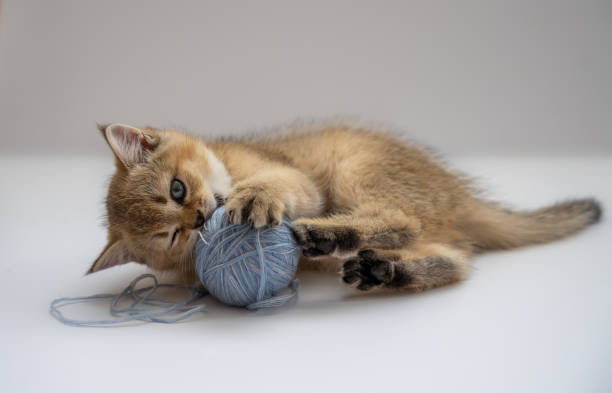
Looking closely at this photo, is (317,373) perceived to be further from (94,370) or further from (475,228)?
(475,228)

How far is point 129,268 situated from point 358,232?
1284 mm

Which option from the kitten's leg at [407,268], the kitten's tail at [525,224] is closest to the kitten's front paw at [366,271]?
the kitten's leg at [407,268]

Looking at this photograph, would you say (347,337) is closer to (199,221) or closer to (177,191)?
(199,221)

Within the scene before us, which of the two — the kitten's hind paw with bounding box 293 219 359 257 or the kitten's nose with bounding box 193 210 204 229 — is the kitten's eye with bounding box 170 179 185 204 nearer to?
the kitten's nose with bounding box 193 210 204 229

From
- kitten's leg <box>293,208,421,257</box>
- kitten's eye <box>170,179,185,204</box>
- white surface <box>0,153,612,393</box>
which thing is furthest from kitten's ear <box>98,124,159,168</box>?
kitten's leg <box>293,208,421,257</box>

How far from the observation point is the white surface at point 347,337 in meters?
1.76

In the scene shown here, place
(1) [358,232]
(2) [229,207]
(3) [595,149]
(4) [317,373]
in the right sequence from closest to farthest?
(4) [317,373]
(2) [229,207]
(1) [358,232]
(3) [595,149]

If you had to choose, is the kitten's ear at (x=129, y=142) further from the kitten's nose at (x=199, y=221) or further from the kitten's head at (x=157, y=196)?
the kitten's nose at (x=199, y=221)

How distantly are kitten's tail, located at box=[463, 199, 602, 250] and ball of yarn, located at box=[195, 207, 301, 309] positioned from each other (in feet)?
3.65

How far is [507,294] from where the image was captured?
236 cm

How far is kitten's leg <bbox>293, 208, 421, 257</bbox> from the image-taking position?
7.32 ft

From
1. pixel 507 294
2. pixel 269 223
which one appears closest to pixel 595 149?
pixel 507 294

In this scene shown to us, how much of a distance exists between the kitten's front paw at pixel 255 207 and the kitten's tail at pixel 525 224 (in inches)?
45.8

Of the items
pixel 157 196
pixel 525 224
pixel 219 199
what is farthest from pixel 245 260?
pixel 525 224
